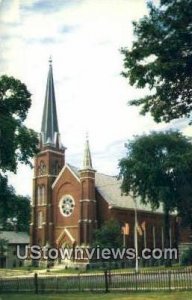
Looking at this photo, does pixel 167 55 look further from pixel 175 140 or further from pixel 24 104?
pixel 175 140

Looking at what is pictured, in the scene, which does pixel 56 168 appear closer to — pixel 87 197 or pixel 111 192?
pixel 111 192

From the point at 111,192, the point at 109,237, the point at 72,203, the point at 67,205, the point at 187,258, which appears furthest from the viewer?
the point at 111,192

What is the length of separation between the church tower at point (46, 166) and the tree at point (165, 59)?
4466cm

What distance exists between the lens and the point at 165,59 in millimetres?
17344

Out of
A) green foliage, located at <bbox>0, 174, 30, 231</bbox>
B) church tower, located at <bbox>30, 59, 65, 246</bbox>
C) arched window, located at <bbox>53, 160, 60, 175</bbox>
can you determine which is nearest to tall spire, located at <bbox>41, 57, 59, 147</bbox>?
church tower, located at <bbox>30, 59, 65, 246</bbox>

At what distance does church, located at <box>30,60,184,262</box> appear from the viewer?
58188 millimetres

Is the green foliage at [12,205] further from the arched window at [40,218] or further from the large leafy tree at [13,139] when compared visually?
the arched window at [40,218]

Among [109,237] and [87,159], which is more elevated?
[87,159]

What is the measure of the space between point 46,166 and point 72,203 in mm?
6642

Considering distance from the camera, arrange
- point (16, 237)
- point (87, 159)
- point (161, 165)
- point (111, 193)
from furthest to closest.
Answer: point (16, 237)
point (111, 193)
point (87, 159)
point (161, 165)

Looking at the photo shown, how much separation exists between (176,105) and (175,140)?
1020 inches

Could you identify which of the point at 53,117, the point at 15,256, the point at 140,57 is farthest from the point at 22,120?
the point at 15,256

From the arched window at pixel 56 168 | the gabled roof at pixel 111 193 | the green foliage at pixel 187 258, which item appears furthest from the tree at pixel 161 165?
the arched window at pixel 56 168

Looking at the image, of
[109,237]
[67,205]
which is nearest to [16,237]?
[67,205]
